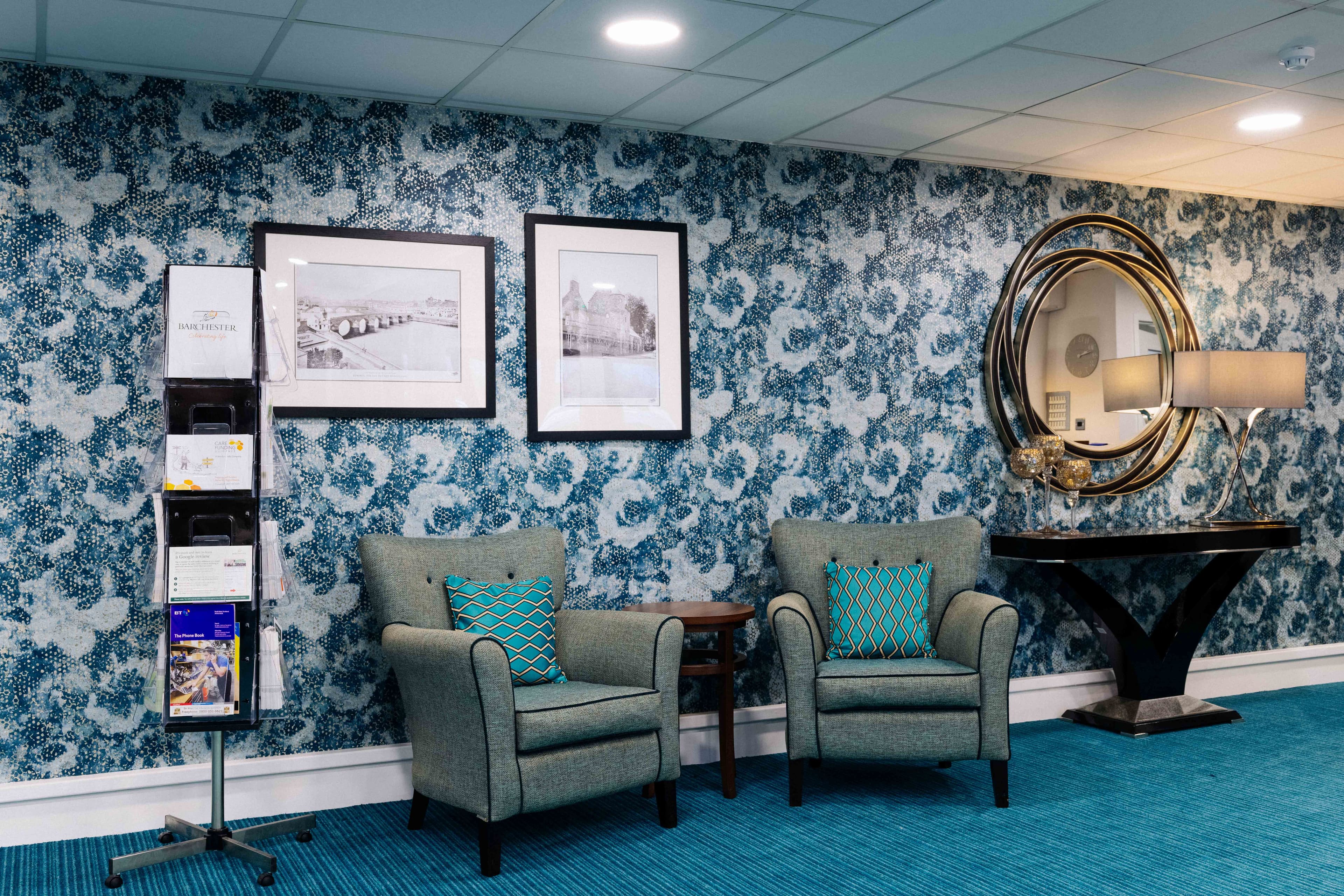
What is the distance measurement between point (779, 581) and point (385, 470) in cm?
170

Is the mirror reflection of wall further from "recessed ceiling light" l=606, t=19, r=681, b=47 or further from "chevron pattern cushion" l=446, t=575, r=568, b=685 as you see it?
"chevron pattern cushion" l=446, t=575, r=568, b=685

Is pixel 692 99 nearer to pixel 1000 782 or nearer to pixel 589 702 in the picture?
pixel 589 702

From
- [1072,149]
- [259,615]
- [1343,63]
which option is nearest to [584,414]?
[259,615]

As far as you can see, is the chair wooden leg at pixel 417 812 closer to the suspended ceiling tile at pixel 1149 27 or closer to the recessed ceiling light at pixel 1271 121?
the suspended ceiling tile at pixel 1149 27

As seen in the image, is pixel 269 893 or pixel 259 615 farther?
pixel 259 615

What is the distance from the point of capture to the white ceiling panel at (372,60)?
343 cm

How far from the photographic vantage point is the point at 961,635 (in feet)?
13.3

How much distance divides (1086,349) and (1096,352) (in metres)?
0.06

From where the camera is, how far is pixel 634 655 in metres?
3.62

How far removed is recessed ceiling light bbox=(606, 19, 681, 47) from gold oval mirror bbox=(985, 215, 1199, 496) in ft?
7.72

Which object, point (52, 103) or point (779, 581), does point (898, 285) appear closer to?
point (779, 581)

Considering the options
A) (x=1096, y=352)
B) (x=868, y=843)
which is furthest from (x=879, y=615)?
(x=1096, y=352)

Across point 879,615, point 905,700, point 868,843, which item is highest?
point 879,615

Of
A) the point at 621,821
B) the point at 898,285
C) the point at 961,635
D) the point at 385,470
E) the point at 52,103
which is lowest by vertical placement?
the point at 621,821
